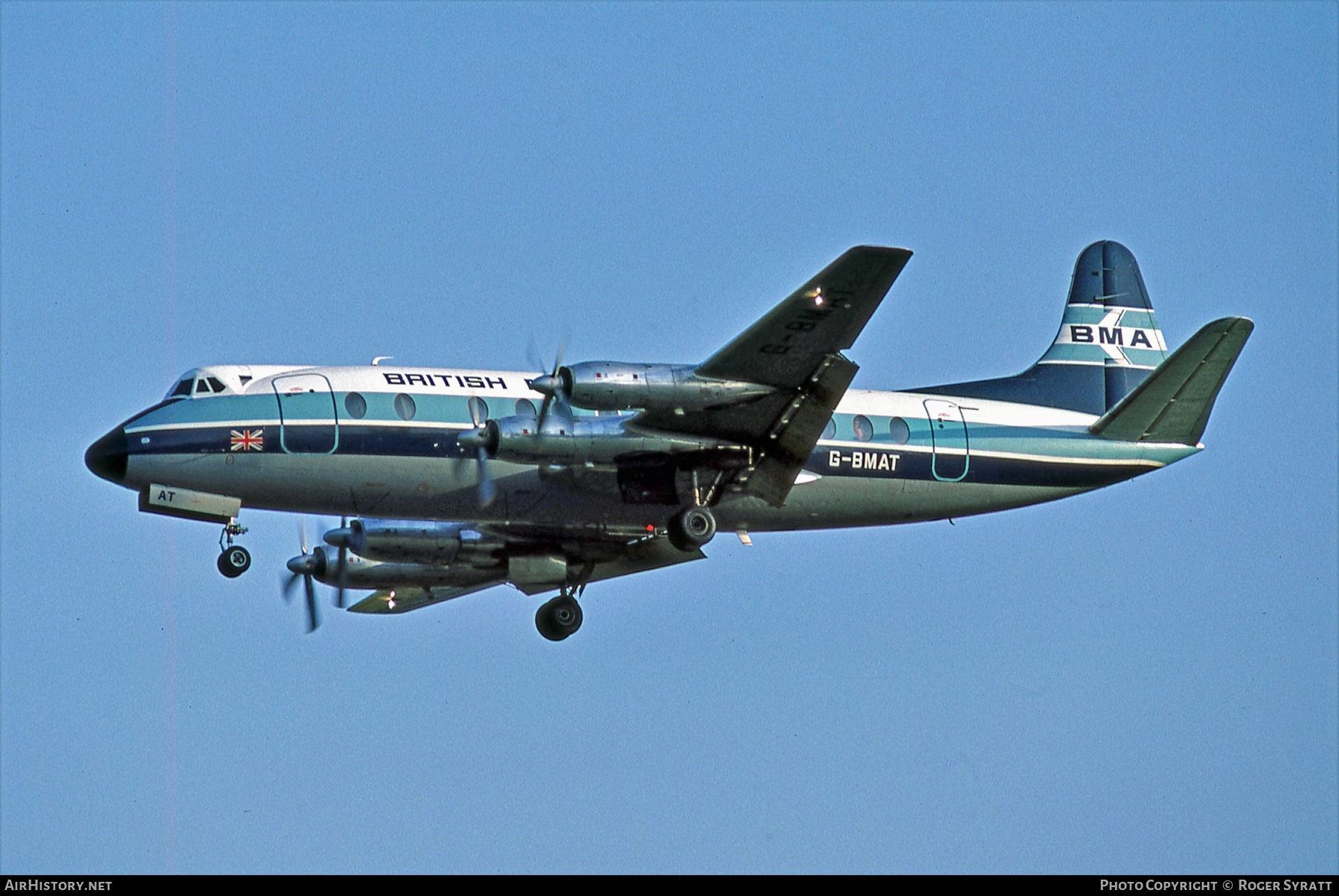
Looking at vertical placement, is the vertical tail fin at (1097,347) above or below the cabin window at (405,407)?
above

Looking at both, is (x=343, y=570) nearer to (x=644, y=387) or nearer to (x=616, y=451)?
(x=616, y=451)

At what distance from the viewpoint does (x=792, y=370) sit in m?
23.7

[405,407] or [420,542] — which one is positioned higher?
[405,407]

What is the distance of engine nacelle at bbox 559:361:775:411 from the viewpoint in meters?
22.6

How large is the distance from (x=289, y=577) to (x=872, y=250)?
41.9ft

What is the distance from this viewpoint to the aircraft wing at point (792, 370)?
72.6ft

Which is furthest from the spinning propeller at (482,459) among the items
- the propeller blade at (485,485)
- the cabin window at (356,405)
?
→ the cabin window at (356,405)

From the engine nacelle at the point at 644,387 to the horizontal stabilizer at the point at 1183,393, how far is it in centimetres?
743

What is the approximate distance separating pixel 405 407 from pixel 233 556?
3293mm

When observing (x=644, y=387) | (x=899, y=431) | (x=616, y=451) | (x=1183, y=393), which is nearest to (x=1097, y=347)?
(x=1183, y=393)

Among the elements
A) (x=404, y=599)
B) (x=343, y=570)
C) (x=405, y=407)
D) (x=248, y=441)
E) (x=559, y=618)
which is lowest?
(x=559, y=618)

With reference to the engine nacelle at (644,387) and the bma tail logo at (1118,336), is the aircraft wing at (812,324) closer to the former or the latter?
the engine nacelle at (644,387)
